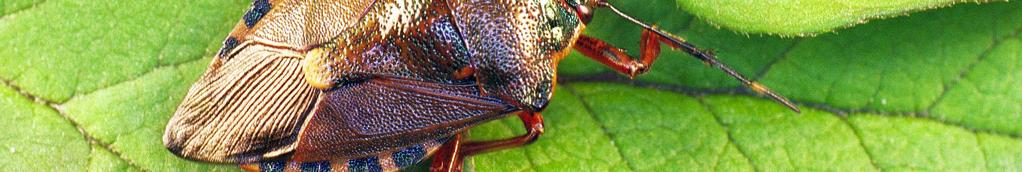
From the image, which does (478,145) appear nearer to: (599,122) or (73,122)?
(599,122)

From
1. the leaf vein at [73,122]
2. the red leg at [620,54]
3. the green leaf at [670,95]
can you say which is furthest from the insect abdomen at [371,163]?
the red leg at [620,54]

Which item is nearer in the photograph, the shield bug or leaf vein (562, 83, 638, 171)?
the shield bug

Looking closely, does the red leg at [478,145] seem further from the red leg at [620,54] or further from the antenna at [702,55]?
the antenna at [702,55]

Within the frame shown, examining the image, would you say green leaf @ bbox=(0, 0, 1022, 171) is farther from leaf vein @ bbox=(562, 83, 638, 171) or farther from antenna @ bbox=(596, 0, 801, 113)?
antenna @ bbox=(596, 0, 801, 113)

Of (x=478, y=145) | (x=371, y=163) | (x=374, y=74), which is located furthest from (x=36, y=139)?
(x=478, y=145)

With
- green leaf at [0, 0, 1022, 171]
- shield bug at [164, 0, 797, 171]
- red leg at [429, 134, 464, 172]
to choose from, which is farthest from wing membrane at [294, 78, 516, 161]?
green leaf at [0, 0, 1022, 171]

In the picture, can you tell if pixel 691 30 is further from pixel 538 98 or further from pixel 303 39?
pixel 303 39
